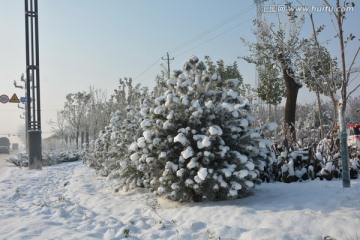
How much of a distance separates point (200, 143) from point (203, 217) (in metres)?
1.12

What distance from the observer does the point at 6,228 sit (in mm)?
5441

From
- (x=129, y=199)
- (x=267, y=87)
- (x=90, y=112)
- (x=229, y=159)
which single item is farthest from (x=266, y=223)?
(x=90, y=112)

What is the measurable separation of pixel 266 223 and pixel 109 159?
18.5ft

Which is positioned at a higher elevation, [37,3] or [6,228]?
[37,3]

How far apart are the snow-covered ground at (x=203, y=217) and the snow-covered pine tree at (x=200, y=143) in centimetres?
30

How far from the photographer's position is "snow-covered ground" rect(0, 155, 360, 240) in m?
4.59

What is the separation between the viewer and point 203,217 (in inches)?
215

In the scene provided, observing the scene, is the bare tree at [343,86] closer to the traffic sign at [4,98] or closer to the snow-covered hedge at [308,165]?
the snow-covered hedge at [308,165]

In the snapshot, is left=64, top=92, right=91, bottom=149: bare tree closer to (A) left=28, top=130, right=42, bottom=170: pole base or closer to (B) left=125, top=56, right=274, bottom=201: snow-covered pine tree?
(A) left=28, top=130, right=42, bottom=170: pole base

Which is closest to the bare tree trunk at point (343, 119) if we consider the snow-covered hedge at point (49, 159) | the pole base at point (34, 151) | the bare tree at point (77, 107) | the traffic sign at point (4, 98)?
the pole base at point (34, 151)

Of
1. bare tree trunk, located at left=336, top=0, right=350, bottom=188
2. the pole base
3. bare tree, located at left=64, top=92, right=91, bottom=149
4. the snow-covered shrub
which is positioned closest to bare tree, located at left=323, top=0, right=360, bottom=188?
bare tree trunk, located at left=336, top=0, right=350, bottom=188

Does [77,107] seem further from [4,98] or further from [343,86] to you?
[343,86]

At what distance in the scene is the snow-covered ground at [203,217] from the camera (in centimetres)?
459

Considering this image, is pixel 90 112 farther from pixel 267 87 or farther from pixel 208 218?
pixel 208 218
